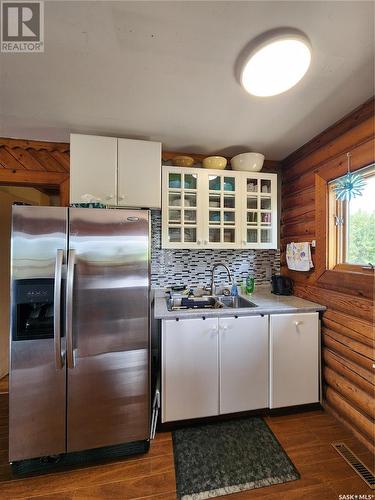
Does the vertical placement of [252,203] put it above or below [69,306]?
above

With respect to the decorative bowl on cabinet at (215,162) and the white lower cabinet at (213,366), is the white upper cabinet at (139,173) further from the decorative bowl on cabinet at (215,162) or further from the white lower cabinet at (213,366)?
the white lower cabinet at (213,366)

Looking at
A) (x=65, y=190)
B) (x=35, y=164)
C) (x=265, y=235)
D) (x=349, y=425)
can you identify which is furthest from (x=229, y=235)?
(x=35, y=164)

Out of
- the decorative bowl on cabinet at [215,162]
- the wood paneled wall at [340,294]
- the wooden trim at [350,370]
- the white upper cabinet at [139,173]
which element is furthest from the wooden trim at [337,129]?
the wooden trim at [350,370]

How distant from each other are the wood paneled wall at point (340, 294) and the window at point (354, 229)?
0.08 metres

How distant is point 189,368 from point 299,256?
1.39m

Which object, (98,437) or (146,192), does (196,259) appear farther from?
(98,437)

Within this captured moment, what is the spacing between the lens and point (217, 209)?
1.99 meters

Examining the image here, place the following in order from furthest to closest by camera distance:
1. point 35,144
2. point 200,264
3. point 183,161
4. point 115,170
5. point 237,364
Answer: point 200,264 → point 183,161 → point 35,144 → point 115,170 → point 237,364

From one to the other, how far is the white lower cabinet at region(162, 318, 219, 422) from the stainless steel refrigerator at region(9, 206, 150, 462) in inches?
7.2

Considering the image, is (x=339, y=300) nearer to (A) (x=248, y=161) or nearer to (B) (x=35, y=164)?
(A) (x=248, y=161)

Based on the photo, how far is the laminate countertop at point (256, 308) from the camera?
5.06ft

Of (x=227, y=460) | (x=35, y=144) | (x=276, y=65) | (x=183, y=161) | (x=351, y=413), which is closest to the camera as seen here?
(x=276, y=65)

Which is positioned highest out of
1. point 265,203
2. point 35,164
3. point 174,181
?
point 35,164

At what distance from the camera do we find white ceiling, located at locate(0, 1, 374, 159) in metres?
0.88
